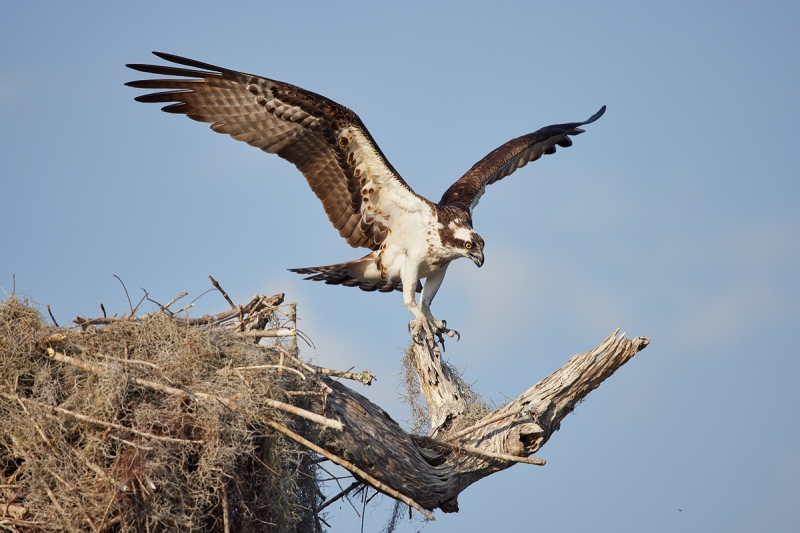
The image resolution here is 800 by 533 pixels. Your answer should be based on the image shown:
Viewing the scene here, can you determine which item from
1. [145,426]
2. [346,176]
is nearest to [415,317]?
[346,176]

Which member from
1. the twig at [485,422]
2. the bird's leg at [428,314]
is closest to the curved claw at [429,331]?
the bird's leg at [428,314]

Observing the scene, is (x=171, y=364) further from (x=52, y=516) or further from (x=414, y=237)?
(x=414, y=237)

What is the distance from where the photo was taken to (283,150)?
22.9 feet

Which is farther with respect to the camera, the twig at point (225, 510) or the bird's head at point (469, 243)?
the bird's head at point (469, 243)

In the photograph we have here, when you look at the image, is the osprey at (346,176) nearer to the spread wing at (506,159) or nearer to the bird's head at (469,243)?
the bird's head at (469,243)

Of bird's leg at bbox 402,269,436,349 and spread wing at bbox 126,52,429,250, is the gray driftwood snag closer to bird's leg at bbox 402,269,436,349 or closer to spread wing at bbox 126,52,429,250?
bird's leg at bbox 402,269,436,349

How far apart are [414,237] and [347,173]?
776 mm

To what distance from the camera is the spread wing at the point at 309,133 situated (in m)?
6.61

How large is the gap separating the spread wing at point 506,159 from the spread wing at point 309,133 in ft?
3.03

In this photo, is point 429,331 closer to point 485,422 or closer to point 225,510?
point 485,422

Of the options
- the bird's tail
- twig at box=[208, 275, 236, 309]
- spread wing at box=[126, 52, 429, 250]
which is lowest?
twig at box=[208, 275, 236, 309]

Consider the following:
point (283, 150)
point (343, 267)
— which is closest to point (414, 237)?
point (343, 267)

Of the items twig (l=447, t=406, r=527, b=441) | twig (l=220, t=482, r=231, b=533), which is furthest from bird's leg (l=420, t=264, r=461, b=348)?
twig (l=220, t=482, r=231, b=533)

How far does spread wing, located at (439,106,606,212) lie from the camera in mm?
8023
